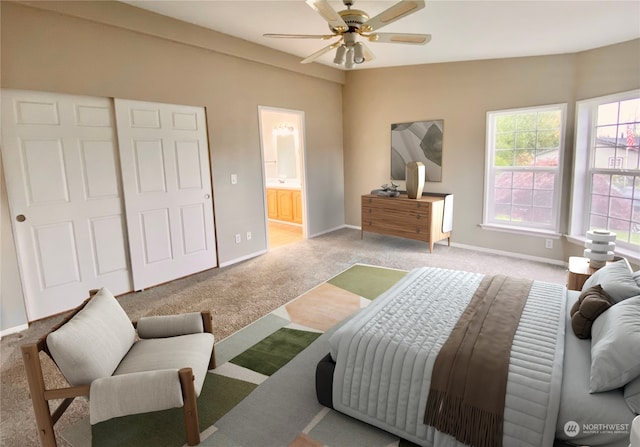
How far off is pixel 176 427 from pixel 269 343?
0.93m

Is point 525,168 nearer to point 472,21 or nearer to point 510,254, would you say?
point 510,254

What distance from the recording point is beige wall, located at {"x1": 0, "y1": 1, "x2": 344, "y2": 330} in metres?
3.05

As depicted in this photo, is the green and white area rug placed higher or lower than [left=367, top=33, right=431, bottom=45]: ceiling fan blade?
lower

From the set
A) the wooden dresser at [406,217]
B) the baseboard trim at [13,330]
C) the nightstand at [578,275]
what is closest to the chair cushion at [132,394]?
the baseboard trim at [13,330]

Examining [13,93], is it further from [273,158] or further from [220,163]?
[273,158]

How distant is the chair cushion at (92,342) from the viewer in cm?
165

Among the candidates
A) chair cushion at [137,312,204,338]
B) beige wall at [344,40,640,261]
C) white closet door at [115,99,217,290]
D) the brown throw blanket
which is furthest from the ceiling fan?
beige wall at [344,40,640,261]

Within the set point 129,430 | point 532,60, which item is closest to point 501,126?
point 532,60

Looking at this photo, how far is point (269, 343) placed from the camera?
9.02ft

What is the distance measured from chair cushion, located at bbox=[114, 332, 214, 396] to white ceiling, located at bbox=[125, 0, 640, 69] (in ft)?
9.39

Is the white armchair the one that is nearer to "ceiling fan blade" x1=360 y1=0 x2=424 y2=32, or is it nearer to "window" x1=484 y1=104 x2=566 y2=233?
"ceiling fan blade" x1=360 y1=0 x2=424 y2=32

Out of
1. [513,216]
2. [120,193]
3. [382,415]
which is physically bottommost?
[382,415]

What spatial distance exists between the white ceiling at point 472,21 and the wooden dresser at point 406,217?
1972 mm

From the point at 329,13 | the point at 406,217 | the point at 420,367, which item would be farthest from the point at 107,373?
the point at 406,217
